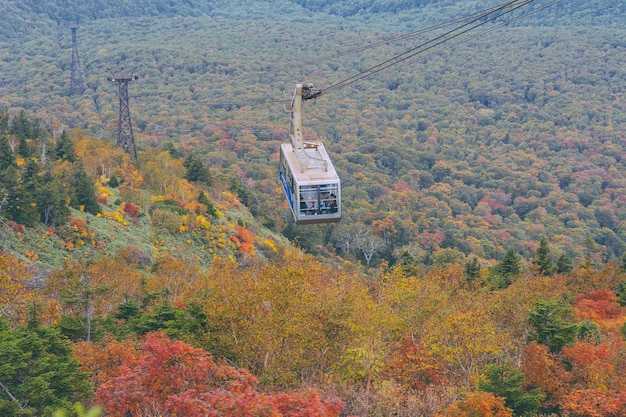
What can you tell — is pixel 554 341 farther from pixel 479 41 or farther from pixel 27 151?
pixel 479 41

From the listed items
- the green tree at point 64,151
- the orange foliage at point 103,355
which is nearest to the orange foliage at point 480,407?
the orange foliage at point 103,355

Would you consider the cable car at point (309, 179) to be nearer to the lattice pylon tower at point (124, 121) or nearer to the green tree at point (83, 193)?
the green tree at point (83, 193)

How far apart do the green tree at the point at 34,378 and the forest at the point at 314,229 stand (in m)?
0.07

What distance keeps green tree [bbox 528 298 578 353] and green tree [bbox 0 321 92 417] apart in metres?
12.0

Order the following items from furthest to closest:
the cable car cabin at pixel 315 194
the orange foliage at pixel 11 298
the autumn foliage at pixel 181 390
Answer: the orange foliage at pixel 11 298 → the cable car cabin at pixel 315 194 → the autumn foliage at pixel 181 390

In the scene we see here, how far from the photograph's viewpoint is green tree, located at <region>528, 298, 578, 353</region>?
2067 cm

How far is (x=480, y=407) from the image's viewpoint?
16.1 m

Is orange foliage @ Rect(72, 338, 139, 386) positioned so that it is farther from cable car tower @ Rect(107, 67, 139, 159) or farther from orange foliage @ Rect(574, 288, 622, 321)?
cable car tower @ Rect(107, 67, 139, 159)

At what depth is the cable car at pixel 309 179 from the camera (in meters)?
20.9

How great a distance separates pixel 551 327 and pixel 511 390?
4.20 m

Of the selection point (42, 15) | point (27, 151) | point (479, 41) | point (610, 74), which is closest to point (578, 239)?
point (27, 151)

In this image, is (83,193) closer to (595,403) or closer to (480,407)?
(480,407)

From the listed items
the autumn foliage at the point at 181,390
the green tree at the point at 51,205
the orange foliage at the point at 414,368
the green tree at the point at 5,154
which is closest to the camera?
the autumn foliage at the point at 181,390

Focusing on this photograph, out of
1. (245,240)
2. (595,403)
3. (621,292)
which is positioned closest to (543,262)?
(621,292)
